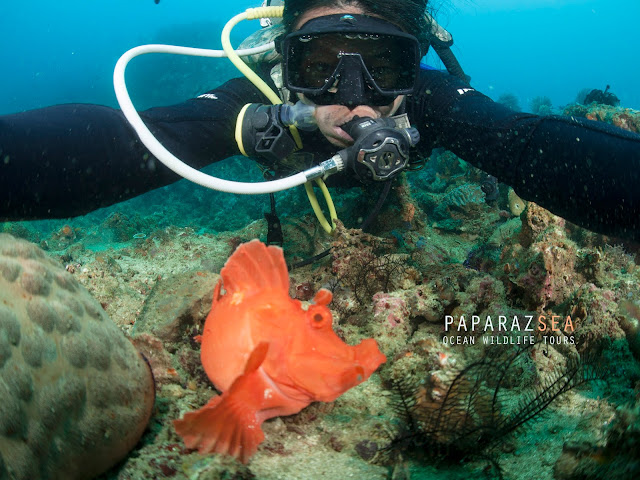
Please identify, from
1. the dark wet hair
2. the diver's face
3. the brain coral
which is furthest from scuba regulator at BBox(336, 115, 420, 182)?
the brain coral

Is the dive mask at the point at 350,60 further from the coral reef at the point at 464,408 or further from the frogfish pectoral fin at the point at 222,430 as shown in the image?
the frogfish pectoral fin at the point at 222,430

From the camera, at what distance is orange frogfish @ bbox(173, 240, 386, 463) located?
1089mm

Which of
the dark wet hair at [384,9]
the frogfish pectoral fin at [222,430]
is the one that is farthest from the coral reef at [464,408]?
the dark wet hair at [384,9]

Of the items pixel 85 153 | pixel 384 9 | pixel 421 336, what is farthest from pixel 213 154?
pixel 421 336

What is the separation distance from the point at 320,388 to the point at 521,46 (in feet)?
410

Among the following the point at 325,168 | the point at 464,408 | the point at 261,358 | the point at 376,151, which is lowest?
the point at 464,408

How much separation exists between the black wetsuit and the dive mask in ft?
1.90

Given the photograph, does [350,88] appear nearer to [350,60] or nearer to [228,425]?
[350,60]

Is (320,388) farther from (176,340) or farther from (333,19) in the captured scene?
(333,19)

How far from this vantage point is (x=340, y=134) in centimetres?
289

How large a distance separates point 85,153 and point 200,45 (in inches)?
1350

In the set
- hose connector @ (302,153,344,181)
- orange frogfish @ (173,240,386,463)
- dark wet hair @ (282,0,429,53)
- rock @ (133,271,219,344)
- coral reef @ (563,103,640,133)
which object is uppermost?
coral reef @ (563,103,640,133)

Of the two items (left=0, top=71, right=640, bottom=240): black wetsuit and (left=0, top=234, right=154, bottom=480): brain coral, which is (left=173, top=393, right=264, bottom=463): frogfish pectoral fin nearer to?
(left=0, top=234, right=154, bottom=480): brain coral

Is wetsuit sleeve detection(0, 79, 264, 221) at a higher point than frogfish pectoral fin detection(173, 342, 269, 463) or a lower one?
higher
